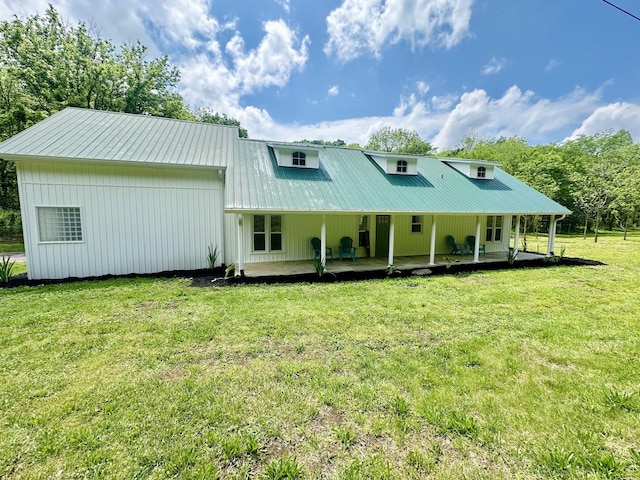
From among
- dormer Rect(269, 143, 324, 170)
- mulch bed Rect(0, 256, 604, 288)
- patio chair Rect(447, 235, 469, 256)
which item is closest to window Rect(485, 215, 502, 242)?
patio chair Rect(447, 235, 469, 256)

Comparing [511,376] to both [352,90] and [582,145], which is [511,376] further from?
→ [582,145]

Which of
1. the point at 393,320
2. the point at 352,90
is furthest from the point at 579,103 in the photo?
the point at 393,320

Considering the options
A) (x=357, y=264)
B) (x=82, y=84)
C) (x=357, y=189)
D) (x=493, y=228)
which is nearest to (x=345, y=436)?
A: (x=357, y=264)

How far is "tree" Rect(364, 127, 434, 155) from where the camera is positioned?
41781 mm

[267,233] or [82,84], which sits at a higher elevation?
[82,84]

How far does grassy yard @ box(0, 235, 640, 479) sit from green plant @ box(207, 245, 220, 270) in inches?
120

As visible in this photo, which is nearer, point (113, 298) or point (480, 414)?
point (480, 414)

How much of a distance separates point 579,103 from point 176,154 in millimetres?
44987

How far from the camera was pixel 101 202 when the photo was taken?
8234 mm

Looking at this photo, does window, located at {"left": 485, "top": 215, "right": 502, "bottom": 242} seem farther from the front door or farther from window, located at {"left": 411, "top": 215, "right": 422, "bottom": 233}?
the front door

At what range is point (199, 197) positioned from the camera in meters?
9.24

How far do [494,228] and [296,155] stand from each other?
9.95 metres

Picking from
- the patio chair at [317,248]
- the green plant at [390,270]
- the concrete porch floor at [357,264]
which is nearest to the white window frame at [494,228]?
the concrete porch floor at [357,264]

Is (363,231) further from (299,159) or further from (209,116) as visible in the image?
(209,116)
